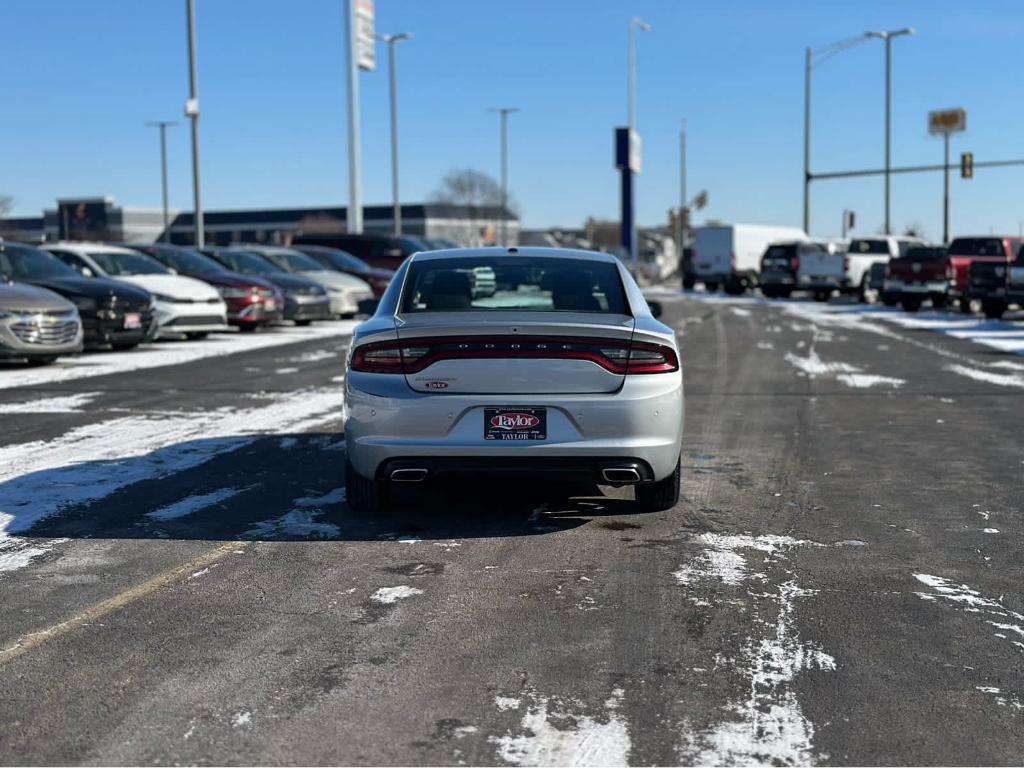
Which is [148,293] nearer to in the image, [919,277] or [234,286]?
[234,286]

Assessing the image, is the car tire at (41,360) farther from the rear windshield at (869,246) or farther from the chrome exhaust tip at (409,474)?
the rear windshield at (869,246)

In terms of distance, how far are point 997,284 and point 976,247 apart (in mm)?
5840

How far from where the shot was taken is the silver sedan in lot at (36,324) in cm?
1491

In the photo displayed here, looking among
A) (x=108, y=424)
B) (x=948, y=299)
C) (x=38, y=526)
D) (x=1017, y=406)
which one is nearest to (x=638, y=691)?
(x=38, y=526)

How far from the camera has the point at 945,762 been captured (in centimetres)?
358

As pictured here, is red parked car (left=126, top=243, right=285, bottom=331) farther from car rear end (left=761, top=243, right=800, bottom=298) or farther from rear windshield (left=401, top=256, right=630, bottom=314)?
car rear end (left=761, top=243, right=800, bottom=298)

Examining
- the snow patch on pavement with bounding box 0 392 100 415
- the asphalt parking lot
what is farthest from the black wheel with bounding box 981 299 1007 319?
the snow patch on pavement with bounding box 0 392 100 415

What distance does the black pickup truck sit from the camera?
83.9 ft

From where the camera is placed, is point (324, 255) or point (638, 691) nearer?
point (638, 691)

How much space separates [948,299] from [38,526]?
95.3ft

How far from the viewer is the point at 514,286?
24.1 feet

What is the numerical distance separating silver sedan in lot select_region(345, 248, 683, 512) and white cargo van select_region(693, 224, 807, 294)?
1679 inches

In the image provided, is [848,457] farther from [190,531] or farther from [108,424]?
[108,424]

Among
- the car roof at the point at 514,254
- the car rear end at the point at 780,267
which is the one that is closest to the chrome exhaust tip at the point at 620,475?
the car roof at the point at 514,254
